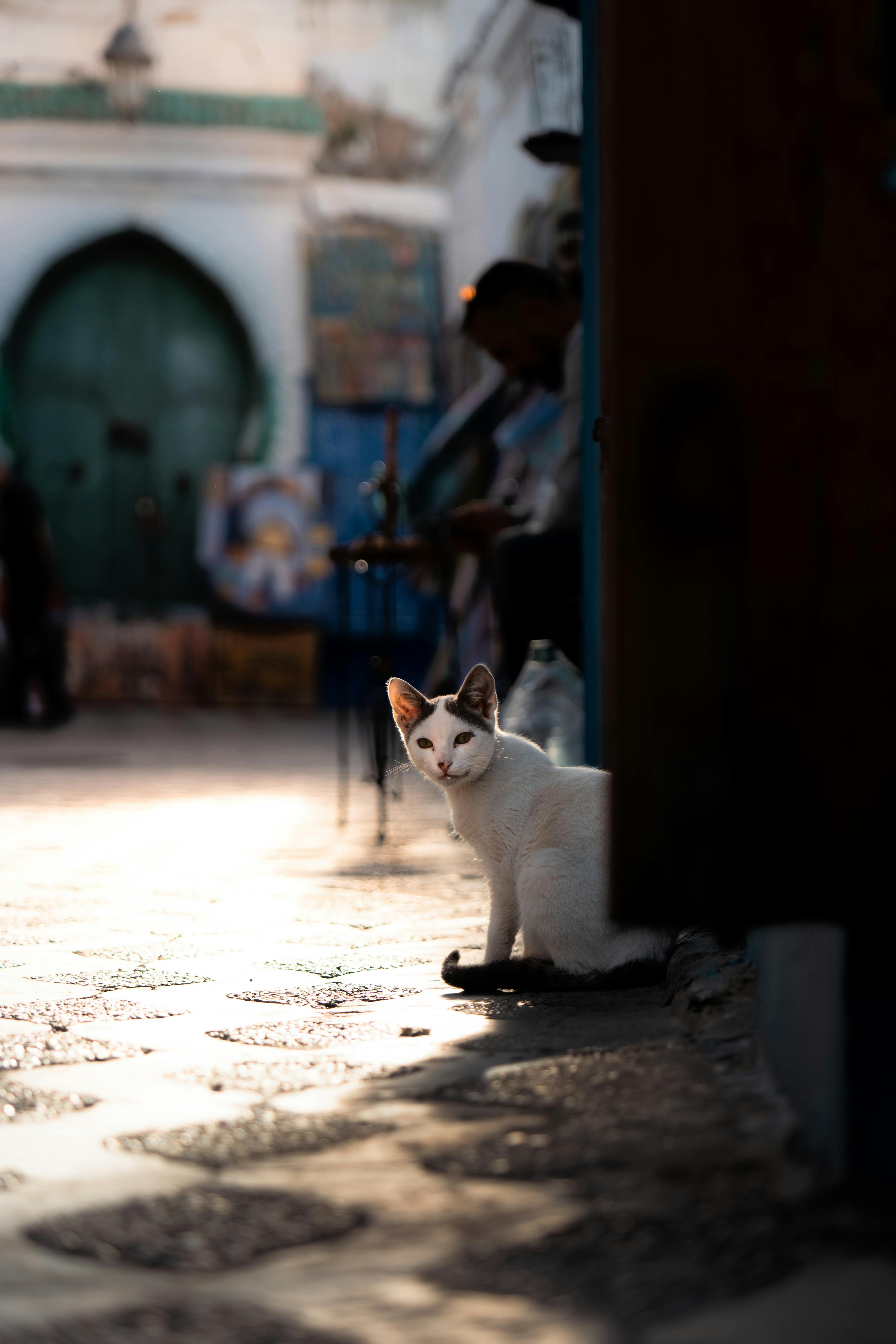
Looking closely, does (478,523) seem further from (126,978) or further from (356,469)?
(356,469)

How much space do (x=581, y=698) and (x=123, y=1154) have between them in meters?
2.77

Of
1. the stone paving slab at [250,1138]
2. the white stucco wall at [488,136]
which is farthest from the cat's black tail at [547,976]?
the white stucco wall at [488,136]

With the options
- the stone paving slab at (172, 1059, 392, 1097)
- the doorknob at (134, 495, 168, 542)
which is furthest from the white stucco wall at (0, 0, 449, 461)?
the stone paving slab at (172, 1059, 392, 1097)

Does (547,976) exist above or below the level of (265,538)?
below

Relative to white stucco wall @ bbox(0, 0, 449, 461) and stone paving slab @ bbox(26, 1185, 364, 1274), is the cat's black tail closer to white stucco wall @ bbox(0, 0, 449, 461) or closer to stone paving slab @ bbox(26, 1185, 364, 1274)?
stone paving slab @ bbox(26, 1185, 364, 1274)

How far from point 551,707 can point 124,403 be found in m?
9.88

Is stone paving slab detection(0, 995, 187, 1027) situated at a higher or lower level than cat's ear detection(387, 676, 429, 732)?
lower

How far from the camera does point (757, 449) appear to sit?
1.38 m

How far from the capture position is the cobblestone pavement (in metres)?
1.23

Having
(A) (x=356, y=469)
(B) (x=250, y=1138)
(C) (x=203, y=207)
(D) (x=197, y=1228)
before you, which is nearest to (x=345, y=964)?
(B) (x=250, y=1138)

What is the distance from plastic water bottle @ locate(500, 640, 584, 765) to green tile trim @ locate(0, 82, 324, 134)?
10199 mm

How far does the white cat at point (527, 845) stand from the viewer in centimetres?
246

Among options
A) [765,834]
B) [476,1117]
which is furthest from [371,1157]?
[765,834]

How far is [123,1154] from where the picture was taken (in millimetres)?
1665
